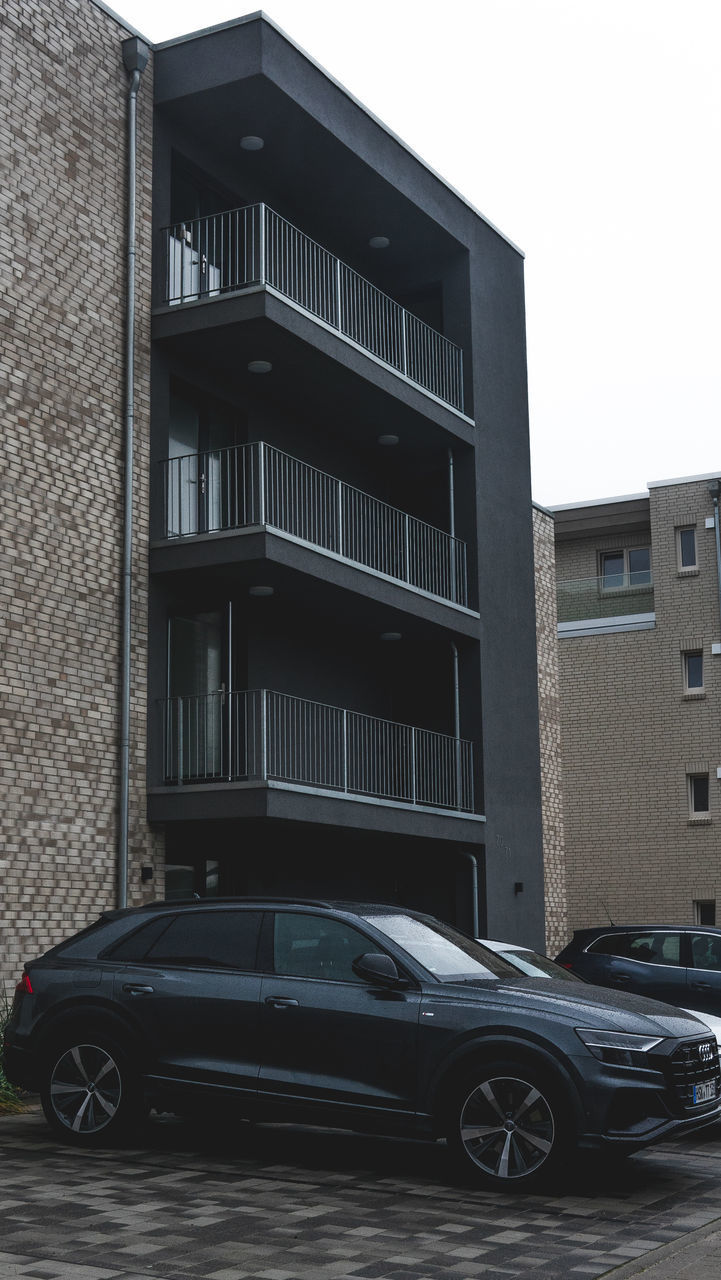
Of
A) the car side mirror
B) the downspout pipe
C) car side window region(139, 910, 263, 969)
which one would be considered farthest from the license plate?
the downspout pipe

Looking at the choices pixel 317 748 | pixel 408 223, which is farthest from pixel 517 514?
pixel 317 748

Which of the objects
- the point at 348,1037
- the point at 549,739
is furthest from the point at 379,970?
the point at 549,739

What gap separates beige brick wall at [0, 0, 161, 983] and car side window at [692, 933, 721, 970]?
5.75m

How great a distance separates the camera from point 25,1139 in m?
9.45

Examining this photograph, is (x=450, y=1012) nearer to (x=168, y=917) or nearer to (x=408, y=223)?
(x=168, y=917)

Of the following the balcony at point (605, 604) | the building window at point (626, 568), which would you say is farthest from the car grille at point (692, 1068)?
the building window at point (626, 568)

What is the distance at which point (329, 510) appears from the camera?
18.7 metres

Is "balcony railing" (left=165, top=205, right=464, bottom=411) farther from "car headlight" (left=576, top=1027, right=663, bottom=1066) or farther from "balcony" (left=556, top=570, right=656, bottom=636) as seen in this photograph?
"balcony" (left=556, top=570, right=656, bottom=636)

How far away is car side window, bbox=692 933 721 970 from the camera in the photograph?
14.8 m

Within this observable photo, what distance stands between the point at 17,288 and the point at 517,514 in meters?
9.84

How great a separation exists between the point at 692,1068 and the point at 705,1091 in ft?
0.69

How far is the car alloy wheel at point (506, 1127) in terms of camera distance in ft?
25.5

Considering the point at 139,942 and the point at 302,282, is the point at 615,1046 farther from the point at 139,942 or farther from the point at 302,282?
the point at 302,282

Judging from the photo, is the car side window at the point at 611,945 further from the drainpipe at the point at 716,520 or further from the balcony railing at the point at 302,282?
the drainpipe at the point at 716,520
